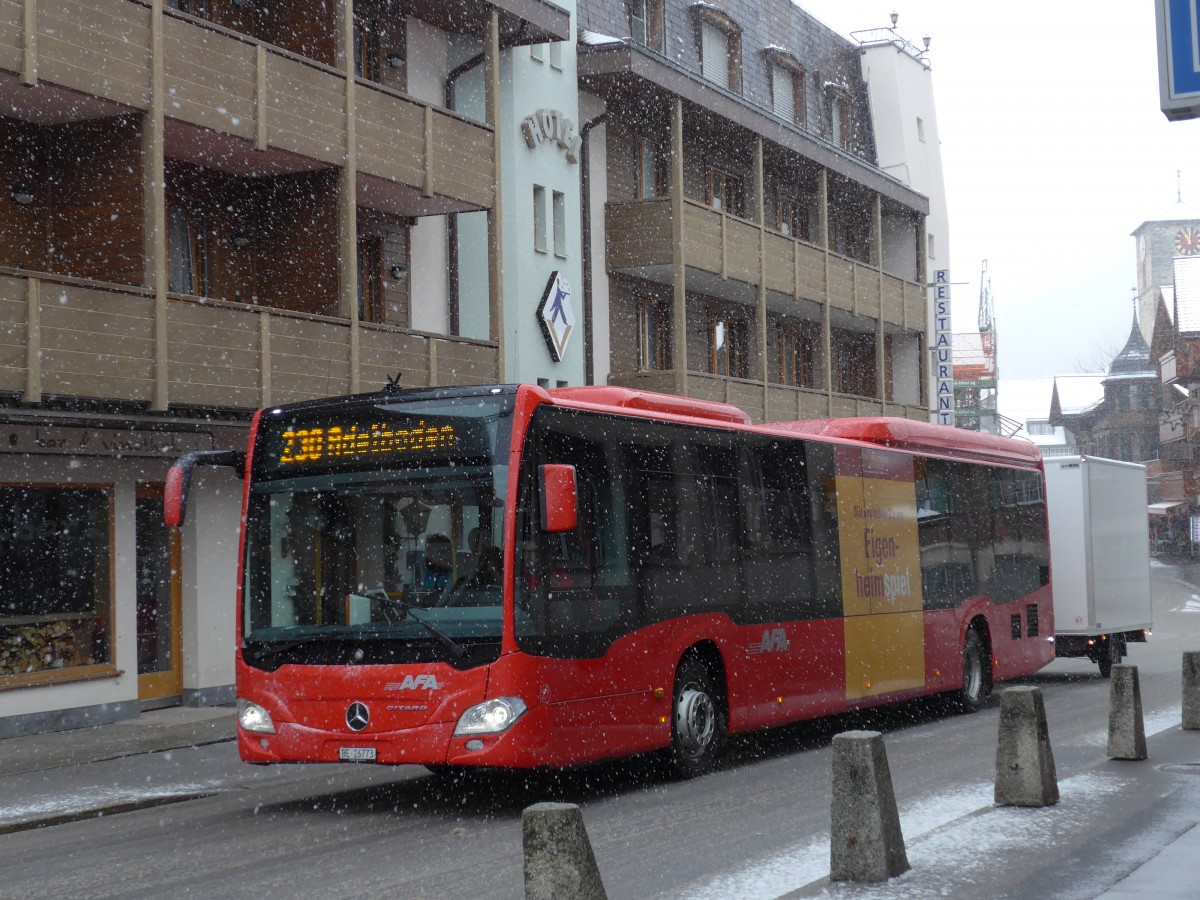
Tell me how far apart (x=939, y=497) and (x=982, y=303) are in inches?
2565

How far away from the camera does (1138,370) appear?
117312mm

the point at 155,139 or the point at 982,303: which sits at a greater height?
the point at 982,303

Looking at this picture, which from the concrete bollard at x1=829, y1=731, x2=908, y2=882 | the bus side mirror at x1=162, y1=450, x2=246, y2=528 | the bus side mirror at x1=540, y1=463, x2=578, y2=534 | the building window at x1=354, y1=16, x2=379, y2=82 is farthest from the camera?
the building window at x1=354, y1=16, x2=379, y2=82

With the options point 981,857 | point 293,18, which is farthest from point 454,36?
point 981,857

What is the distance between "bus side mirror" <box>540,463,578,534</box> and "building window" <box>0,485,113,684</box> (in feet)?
28.9

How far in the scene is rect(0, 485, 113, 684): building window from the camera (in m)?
17.6

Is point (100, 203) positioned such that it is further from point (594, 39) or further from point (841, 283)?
point (841, 283)

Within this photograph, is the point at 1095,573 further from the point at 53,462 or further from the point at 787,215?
the point at 787,215

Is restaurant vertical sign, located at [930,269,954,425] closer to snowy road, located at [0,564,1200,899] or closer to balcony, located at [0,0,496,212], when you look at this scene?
balcony, located at [0,0,496,212]

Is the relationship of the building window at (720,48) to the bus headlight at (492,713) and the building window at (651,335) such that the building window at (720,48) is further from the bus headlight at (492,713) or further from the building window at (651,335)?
the bus headlight at (492,713)

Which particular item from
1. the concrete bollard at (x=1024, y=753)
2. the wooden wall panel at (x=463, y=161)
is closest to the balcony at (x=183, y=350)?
the wooden wall panel at (x=463, y=161)

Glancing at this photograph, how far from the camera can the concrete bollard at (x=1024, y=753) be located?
10.1m

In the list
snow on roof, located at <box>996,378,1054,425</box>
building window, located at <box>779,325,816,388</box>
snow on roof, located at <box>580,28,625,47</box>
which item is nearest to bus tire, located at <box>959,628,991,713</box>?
snow on roof, located at <box>580,28,625,47</box>

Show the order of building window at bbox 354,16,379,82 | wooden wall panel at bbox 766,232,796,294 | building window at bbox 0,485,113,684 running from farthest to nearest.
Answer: wooden wall panel at bbox 766,232,796,294 → building window at bbox 354,16,379,82 → building window at bbox 0,485,113,684
